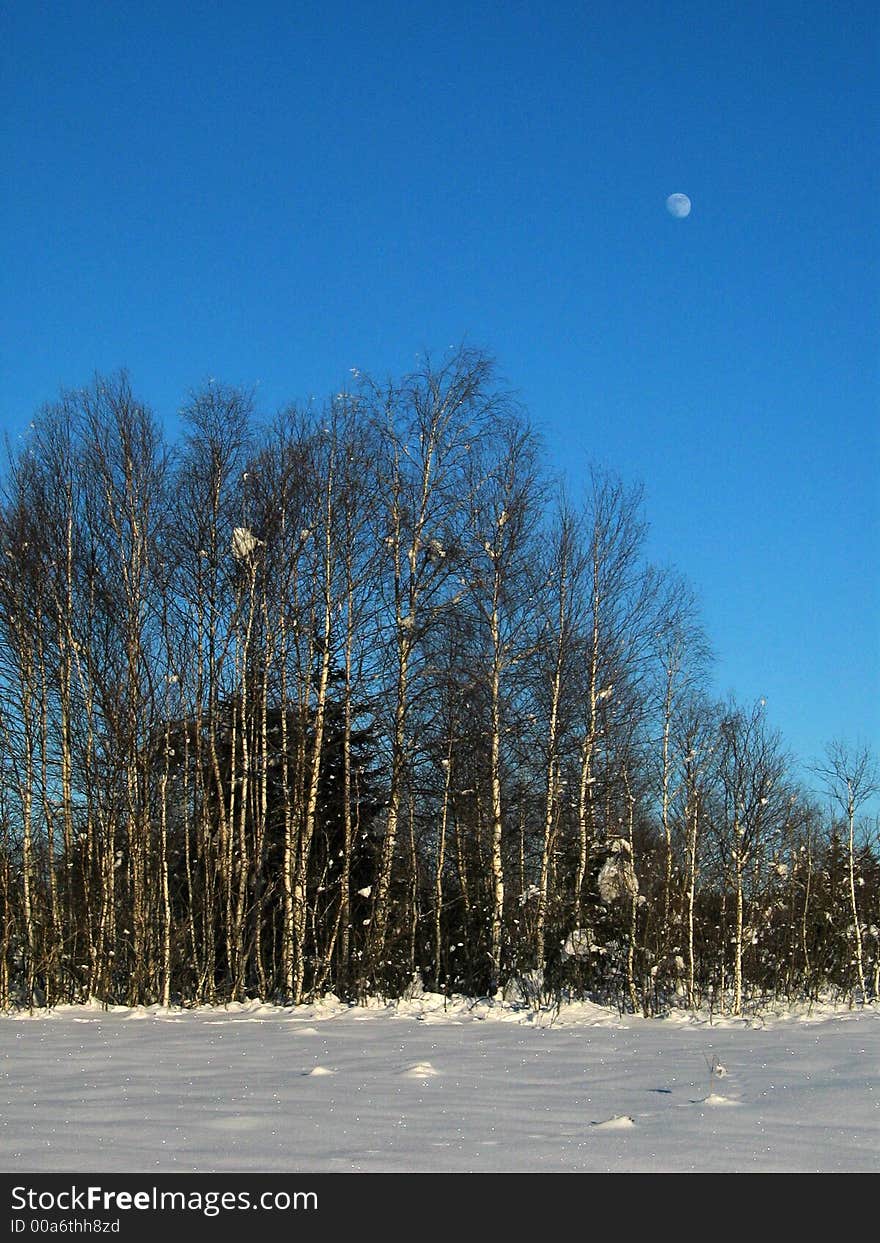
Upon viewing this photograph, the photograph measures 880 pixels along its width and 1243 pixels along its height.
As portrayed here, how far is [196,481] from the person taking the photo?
60.2ft

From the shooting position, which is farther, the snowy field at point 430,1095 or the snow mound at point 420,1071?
the snow mound at point 420,1071

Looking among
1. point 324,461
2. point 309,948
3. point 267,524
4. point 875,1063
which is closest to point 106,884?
point 309,948

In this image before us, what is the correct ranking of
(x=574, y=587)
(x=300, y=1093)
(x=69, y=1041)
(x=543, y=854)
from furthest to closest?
1. (x=574, y=587)
2. (x=543, y=854)
3. (x=69, y=1041)
4. (x=300, y=1093)

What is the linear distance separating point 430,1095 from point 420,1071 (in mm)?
1247

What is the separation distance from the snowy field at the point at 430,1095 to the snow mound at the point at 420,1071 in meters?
0.02

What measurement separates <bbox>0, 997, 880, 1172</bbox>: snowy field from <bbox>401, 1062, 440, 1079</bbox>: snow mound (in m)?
0.02

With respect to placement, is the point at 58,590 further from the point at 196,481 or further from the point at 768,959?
the point at 768,959

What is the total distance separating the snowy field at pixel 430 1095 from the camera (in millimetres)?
5688

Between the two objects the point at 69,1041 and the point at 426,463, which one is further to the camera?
the point at 426,463

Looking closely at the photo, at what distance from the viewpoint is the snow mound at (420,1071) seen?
9.01 meters

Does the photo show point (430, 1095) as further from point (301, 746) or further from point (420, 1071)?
point (301, 746)

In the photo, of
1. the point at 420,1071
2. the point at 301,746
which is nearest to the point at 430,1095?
the point at 420,1071
